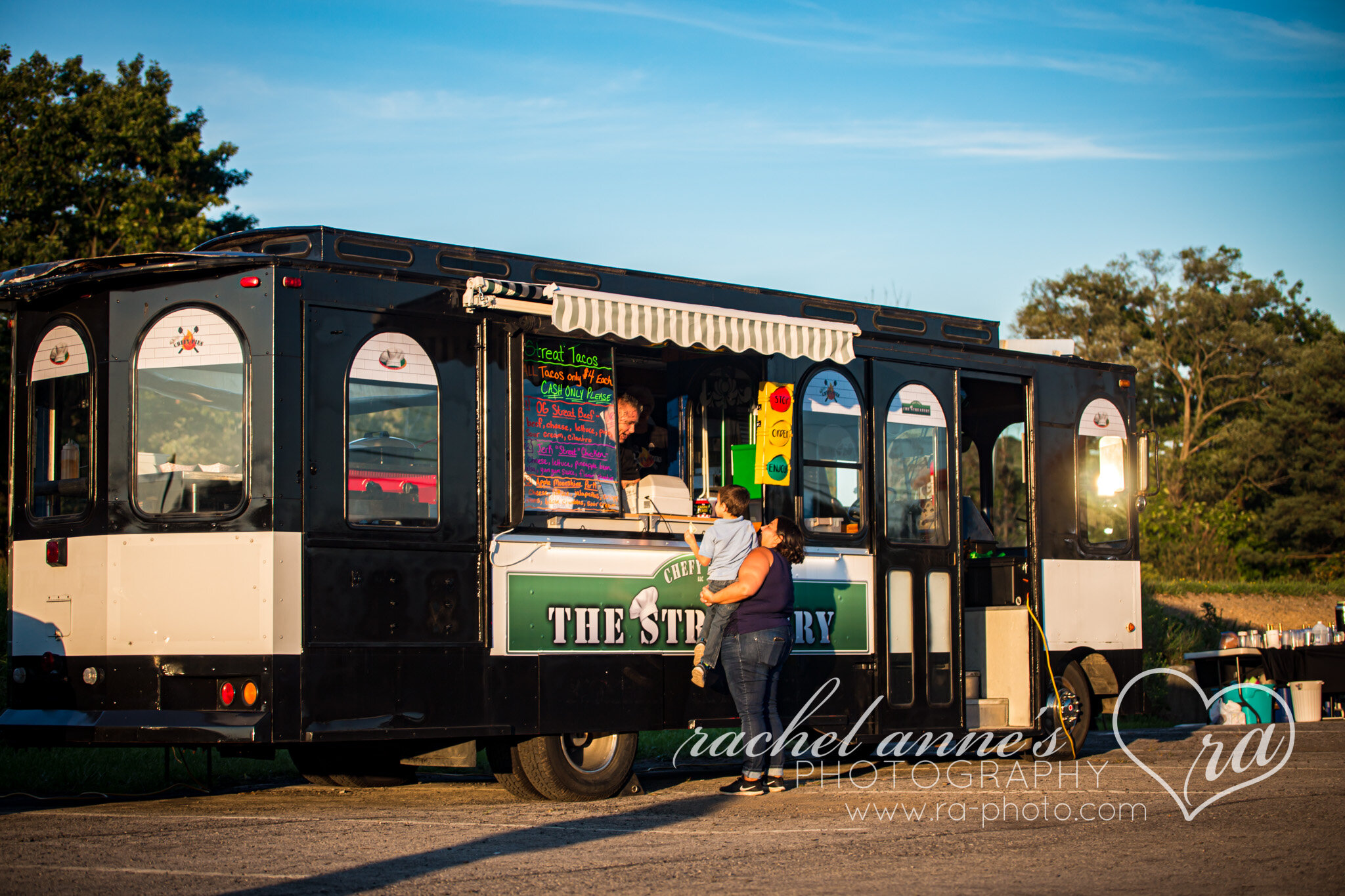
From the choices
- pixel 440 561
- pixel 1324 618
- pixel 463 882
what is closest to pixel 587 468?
pixel 440 561

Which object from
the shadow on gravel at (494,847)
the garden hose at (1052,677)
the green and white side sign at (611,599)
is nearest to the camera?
the shadow on gravel at (494,847)

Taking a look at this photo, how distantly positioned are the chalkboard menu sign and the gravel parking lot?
1788mm

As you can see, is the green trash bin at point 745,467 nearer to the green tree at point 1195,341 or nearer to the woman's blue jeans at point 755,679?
the woman's blue jeans at point 755,679

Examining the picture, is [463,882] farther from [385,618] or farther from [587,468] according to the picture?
[587,468]

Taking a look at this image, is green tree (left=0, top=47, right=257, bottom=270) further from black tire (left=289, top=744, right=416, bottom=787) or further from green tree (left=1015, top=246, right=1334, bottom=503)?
green tree (left=1015, top=246, right=1334, bottom=503)

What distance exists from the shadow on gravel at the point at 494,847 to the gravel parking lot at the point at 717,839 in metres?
0.02

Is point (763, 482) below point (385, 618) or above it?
above

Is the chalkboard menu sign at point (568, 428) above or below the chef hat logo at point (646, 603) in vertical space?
above

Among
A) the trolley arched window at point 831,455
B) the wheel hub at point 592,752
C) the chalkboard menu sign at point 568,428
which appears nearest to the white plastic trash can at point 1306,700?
the trolley arched window at point 831,455

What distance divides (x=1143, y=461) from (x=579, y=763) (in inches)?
234

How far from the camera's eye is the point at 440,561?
7504 mm

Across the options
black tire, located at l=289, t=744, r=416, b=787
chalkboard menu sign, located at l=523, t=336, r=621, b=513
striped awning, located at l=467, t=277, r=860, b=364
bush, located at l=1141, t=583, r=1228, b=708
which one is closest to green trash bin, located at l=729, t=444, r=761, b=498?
striped awning, located at l=467, t=277, r=860, b=364

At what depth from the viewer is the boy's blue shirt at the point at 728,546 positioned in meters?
8.37

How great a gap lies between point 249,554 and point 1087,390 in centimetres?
731
